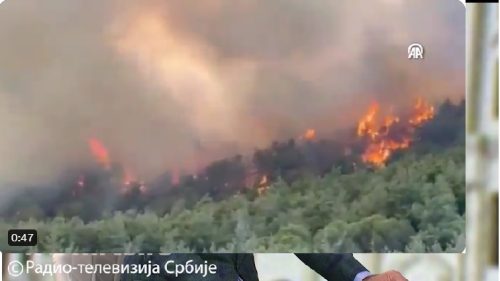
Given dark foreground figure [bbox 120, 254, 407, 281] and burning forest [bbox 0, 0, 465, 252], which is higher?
burning forest [bbox 0, 0, 465, 252]

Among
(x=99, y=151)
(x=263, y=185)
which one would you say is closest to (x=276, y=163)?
(x=263, y=185)

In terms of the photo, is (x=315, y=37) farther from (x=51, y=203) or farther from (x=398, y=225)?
(x=51, y=203)

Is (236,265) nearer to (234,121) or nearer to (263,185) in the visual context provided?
(263,185)

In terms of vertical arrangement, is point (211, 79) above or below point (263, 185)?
above

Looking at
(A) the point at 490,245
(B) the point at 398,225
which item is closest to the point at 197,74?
(B) the point at 398,225

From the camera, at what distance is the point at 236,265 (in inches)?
36.5

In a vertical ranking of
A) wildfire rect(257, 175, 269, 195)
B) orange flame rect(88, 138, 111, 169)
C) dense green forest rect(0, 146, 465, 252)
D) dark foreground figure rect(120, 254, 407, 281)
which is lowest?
dark foreground figure rect(120, 254, 407, 281)

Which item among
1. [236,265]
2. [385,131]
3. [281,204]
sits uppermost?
[385,131]

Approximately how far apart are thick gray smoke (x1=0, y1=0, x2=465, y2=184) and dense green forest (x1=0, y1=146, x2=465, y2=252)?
9 cm

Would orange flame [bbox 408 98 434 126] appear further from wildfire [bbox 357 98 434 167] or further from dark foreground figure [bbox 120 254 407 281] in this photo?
dark foreground figure [bbox 120 254 407 281]

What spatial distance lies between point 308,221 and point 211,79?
32cm

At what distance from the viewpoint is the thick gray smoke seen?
3.03 ft

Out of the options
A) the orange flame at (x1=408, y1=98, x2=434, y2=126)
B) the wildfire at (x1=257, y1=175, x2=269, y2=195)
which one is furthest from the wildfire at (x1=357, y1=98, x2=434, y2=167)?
the wildfire at (x1=257, y1=175, x2=269, y2=195)

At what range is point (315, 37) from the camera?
0.93 metres
